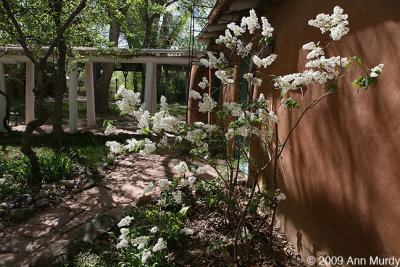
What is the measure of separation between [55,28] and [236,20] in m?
4.48

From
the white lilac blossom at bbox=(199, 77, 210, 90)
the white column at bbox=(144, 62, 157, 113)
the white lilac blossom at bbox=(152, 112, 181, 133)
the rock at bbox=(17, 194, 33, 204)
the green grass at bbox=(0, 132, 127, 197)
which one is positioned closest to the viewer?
the white lilac blossom at bbox=(152, 112, 181, 133)

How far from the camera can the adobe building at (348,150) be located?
6.21ft

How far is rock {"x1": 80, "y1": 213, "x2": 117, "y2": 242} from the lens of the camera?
3.52m

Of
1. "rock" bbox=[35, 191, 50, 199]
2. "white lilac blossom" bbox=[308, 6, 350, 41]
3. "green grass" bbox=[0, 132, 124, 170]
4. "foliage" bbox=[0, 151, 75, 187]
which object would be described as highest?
"white lilac blossom" bbox=[308, 6, 350, 41]

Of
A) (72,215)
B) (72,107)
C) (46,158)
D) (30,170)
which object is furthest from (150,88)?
(72,215)

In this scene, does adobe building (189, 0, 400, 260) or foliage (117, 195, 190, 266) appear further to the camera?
foliage (117, 195, 190, 266)

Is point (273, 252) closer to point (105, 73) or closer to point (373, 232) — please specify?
point (373, 232)

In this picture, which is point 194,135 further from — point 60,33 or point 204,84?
point 60,33

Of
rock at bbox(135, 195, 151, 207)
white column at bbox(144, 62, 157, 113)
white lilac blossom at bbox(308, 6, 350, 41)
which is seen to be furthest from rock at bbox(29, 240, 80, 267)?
white column at bbox(144, 62, 157, 113)

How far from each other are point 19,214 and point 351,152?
15.2ft

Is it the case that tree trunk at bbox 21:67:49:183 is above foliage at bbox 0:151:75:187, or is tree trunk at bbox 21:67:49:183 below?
above

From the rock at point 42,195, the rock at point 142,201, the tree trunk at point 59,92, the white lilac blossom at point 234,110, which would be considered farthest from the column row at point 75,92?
the white lilac blossom at point 234,110

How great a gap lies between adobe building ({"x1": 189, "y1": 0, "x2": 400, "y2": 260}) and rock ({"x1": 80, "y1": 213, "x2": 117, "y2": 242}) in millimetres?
2300

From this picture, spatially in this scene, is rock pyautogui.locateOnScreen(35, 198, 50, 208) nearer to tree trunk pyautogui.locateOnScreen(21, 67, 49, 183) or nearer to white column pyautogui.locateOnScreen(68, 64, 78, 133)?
tree trunk pyautogui.locateOnScreen(21, 67, 49, 183)
